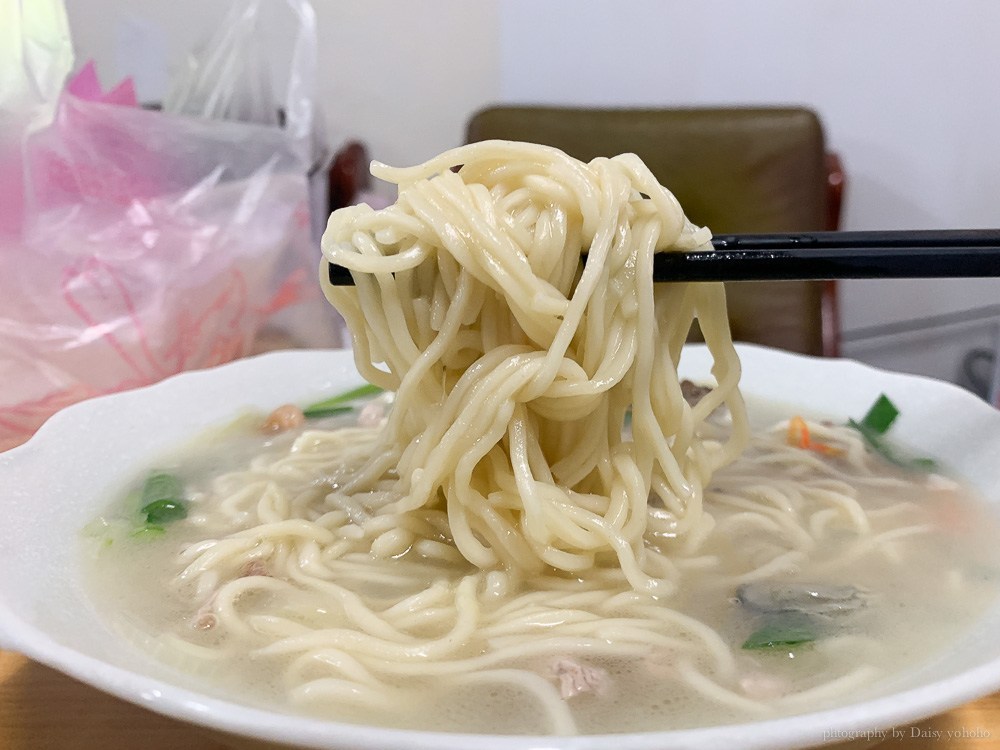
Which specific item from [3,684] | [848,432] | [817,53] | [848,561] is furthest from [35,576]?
[817,53]

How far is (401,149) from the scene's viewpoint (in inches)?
172

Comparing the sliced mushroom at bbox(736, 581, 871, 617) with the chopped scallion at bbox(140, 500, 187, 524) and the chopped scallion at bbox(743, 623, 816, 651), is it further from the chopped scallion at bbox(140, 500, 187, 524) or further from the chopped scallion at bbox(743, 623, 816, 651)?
the chopped scallion at bbox(140, 500, 187, 524)

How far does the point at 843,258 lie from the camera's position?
138cm

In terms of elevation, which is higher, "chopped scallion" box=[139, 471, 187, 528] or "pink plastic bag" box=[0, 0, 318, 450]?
"pink plastic bag" box=[0, 0, 318, 450]

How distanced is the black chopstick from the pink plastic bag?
1.72m

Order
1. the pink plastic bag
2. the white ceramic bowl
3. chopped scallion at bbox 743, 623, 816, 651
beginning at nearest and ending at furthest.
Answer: the white ceramic bowl, chopped scallion at bbox 743, 623, 816, 651, the pink plastic bag

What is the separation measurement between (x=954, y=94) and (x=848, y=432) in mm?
2699

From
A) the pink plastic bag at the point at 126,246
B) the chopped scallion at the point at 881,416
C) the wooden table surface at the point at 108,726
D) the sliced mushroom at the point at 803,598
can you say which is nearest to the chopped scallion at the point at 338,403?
the pink plastic bag at the point at 126,246

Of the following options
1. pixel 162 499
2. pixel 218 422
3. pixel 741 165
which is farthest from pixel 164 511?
pixel 741 165

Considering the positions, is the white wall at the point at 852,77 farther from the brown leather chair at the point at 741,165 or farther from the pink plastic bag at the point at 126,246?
the pink plastic bag at the point at 126,246

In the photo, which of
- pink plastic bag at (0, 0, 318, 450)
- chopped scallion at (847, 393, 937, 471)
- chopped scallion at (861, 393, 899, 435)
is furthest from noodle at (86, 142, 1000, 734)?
pink plastic bag at (0, 0, 318, 450)

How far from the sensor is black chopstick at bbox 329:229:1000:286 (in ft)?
4.48

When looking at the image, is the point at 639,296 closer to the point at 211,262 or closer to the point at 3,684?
the point at 3,684

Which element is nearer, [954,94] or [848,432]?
[848,432]
